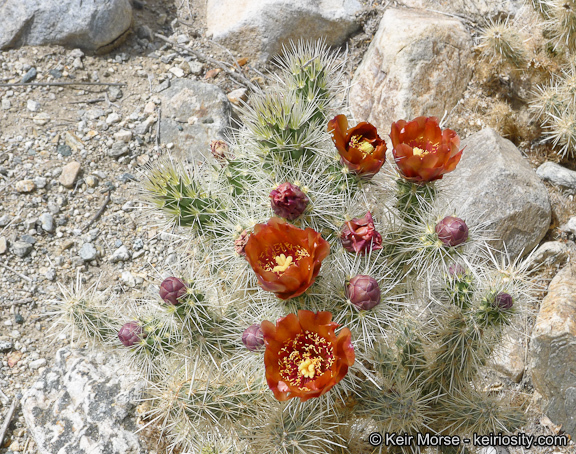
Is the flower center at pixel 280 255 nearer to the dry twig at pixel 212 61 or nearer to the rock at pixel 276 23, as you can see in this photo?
the dry twig at pixel 212 61

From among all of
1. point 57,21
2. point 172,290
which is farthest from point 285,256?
point 57,21

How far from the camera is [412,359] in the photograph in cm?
262

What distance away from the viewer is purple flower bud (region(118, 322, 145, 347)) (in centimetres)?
242

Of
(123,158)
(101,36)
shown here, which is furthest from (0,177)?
(101,36)

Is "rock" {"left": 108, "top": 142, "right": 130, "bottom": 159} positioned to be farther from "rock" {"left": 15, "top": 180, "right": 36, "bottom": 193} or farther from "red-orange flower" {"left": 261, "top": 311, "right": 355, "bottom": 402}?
"red-orange flower" {"left": 261, "top": 311, "right": 355, "bottom": 402}

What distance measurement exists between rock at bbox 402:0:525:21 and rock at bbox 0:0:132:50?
2.51 metres

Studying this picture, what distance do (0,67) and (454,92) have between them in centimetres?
346

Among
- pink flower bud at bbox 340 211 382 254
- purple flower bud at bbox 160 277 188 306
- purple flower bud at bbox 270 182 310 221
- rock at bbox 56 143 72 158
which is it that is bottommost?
rock at bbox 56 143 72 158

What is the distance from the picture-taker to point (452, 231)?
2082 millimetres

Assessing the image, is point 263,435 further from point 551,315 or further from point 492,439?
point 551,315

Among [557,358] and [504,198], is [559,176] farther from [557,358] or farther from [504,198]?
[557,358]

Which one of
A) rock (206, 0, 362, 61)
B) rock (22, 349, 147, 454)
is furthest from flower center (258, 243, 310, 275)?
rock (206, 0, 362, 61)

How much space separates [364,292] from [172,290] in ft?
2.45

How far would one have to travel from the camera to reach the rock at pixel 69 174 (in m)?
3.88
